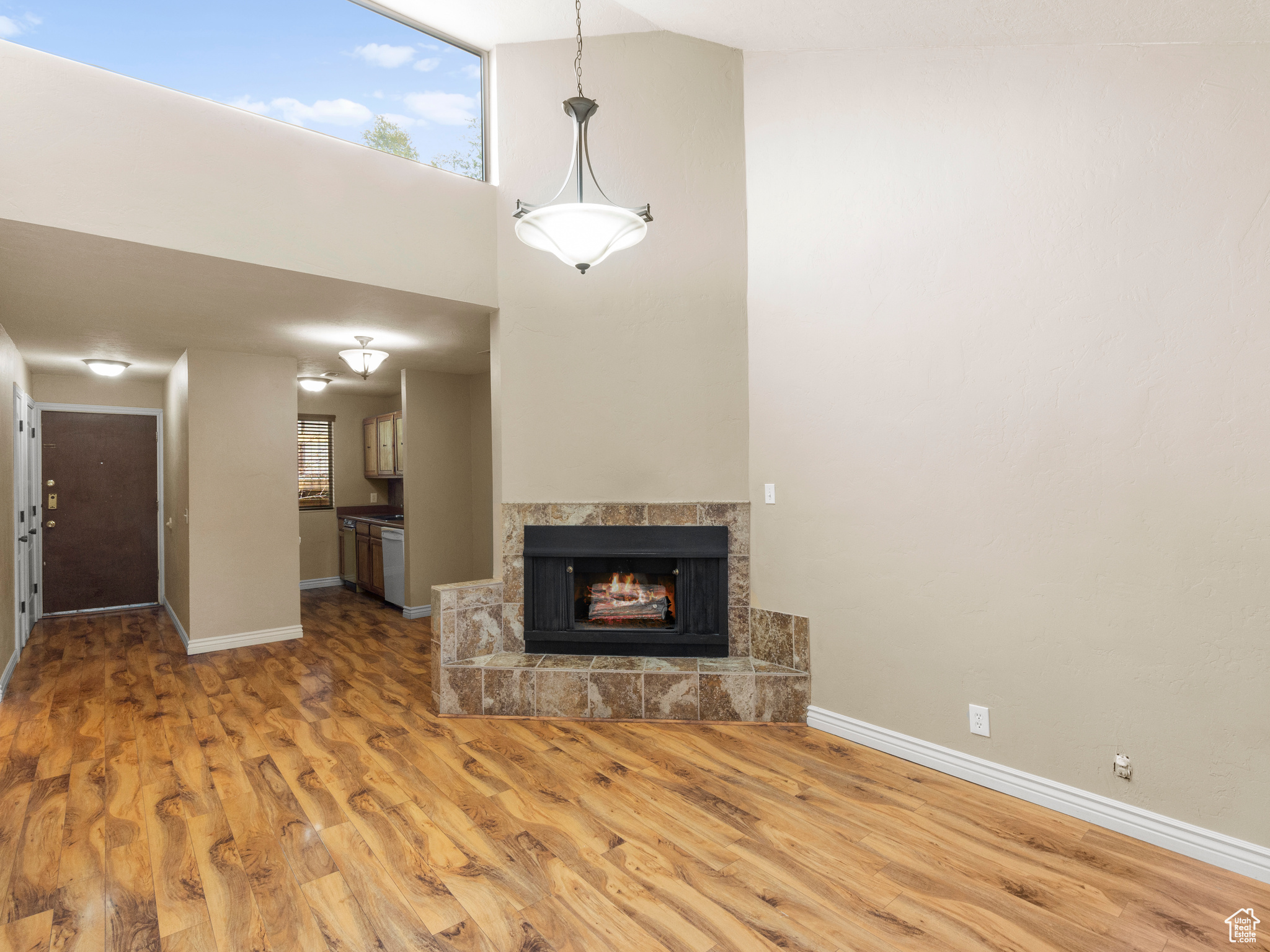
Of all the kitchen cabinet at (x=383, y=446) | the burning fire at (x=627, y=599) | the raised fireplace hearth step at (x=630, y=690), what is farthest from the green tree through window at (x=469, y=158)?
the kitchen cabinet at (x=383, y=446)

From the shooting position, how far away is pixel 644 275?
12.5 ft

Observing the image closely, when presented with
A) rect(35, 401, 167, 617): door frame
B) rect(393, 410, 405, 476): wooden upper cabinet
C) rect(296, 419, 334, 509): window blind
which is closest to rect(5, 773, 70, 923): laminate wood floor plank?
rect(393, 410, 405, 476): wooden upper cabinet

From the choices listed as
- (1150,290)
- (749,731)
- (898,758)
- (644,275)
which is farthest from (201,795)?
(1150,290)

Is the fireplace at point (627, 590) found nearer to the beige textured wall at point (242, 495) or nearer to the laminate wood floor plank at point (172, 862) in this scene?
the laminate wood floor plank at point (172, 862)

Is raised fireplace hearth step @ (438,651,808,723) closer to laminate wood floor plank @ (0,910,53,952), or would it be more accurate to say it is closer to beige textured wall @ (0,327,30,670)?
laminate wood floor plank @ (0,910,53,952)

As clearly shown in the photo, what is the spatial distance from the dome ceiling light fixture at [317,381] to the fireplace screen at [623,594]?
3.84 metres

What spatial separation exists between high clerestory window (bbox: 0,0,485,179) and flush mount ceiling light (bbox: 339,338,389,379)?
1.59 metres

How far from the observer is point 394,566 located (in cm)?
645

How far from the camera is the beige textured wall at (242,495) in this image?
4988 mm

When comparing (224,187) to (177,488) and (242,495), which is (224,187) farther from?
(177,488)

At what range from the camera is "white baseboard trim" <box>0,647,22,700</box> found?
406 centimetres

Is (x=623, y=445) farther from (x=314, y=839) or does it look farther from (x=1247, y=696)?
(x=1247, y=696)

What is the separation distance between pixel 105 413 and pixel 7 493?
254cm

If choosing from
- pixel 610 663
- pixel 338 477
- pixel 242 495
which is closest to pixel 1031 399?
pixel 610 663
